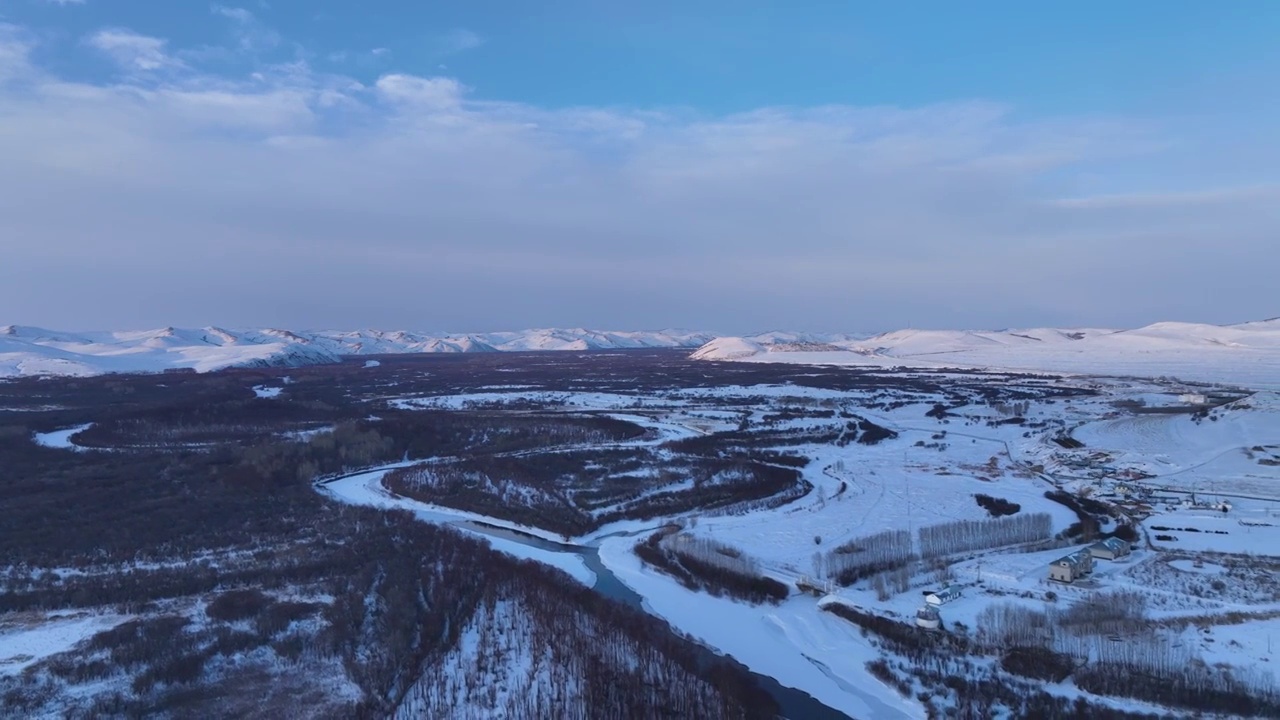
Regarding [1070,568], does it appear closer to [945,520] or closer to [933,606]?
[933,606]

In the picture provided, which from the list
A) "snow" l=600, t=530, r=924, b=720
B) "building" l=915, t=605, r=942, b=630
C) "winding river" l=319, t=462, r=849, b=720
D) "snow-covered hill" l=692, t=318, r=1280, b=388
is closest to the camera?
"winding river" l=319, t=462, r=849, b=720

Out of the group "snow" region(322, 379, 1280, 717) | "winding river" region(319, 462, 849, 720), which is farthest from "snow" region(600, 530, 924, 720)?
"winding river" region(319, 462, 849, 720)

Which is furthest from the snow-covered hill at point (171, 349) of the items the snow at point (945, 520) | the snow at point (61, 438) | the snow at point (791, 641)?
the snow at point (791, 641)

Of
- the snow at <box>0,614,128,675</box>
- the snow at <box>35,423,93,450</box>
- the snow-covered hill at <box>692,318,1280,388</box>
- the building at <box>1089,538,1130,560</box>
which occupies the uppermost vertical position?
the snow-covered hill at <box>692,318,1280,388</box>

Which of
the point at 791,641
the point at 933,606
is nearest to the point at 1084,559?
→ the point at 933,606

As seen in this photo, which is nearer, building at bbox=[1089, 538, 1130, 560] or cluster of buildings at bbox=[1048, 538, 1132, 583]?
cluster of buildings at bbox=[1048, 538, 1132, 583]

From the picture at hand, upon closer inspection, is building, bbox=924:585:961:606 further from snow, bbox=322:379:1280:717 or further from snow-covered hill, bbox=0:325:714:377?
snow-covered hill, bbox=0:325:714:377

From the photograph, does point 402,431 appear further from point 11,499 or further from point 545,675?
point 545,675

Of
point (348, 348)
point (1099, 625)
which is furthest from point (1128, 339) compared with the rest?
point (348, 348)
